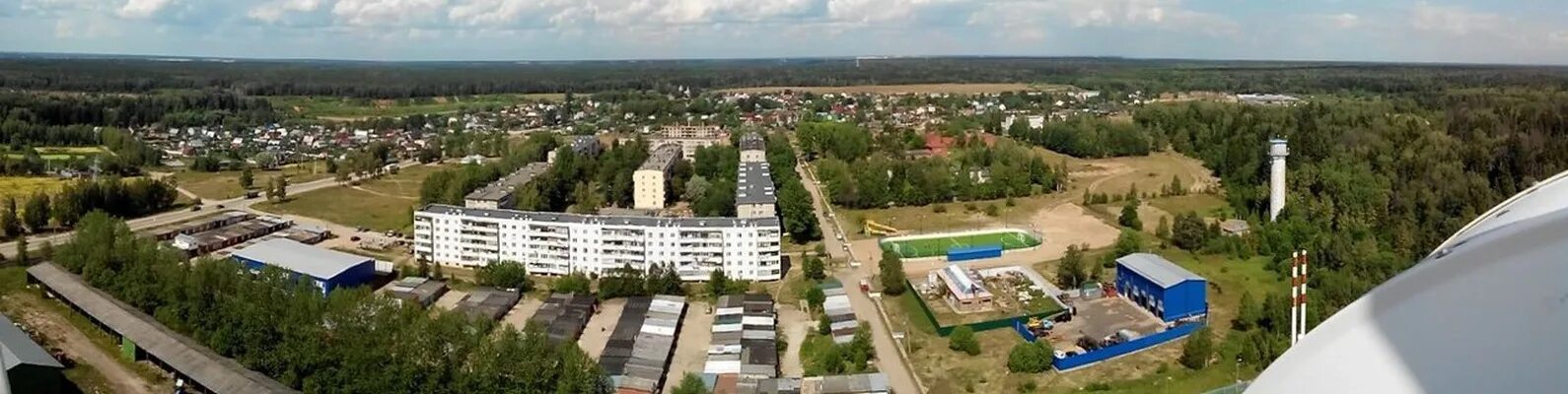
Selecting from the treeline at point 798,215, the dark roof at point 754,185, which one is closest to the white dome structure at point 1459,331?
the dark roof at point 754,185

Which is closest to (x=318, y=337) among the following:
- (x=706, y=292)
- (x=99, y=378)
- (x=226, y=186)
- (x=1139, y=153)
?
(x=99, y=378)

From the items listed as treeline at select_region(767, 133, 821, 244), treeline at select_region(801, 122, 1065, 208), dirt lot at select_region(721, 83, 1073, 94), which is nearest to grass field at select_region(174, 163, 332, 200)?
treeline at select_region(767, 133, 821, 244)

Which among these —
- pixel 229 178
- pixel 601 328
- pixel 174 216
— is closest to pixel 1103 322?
pixel 601 328

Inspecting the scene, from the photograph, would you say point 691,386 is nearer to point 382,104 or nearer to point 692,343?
point 692,343

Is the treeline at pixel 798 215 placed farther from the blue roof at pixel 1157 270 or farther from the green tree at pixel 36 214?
the green tree at pixel 36 214

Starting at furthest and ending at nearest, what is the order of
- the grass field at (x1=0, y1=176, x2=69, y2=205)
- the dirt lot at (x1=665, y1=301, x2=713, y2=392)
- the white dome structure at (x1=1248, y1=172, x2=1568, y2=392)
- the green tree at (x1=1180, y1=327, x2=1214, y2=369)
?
the grass field at (x1=0, y1=176, x2=69, y2=205), the dirt lot at (x1=665, y1=301, x2=713, y2=392), the green tree at (x1=1180, y1=327, x2=1214, y2=369), the white dome structure at (x1=1248, y1=172, x2=1568, y2=392)

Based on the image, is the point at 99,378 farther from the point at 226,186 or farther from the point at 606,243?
the point at 226,186

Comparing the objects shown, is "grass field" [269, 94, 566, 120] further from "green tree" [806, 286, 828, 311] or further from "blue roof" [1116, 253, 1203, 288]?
"blue roof" [1116, 253, 1203, 288]
